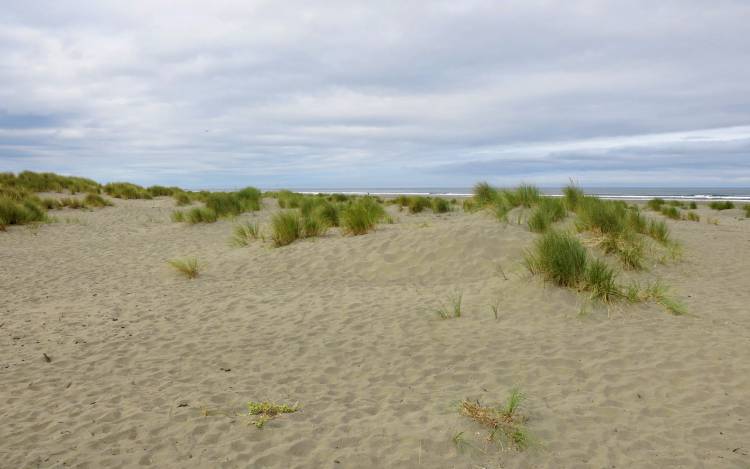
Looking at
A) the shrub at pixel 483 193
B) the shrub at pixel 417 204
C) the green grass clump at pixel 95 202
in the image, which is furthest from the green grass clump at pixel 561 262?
the green grass clump at pixel 95 202

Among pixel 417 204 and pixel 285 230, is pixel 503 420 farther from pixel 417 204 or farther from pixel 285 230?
pixel 417 204

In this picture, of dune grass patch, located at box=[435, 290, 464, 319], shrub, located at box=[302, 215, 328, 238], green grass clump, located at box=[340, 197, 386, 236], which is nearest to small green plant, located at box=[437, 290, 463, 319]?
dune grass patch, located at box=[435, 290, 464, 319]

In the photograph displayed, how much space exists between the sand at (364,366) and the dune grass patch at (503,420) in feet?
0.31

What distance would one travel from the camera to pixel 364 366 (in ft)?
15.9

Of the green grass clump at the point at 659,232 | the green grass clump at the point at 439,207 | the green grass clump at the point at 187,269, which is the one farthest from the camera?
the green grass clump at the point at 439,207

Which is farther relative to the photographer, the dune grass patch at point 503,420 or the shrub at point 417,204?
the shrub at point 417,204

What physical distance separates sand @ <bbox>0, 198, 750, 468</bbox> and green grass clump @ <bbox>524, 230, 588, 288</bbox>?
0.20m

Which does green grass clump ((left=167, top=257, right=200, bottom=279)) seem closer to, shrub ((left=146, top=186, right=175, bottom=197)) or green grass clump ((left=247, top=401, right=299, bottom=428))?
green grass clump ((left=247, top=401, right=299, bottom=428))

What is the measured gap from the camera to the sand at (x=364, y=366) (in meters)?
3.31

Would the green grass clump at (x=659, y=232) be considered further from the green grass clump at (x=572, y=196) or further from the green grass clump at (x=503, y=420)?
the green grass clump at (x=503, y=420)

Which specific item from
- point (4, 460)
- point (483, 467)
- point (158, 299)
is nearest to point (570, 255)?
point (483, 467)

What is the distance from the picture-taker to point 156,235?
14.9 metres

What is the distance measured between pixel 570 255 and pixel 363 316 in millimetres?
2959

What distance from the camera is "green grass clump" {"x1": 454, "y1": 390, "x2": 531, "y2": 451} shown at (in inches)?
132
